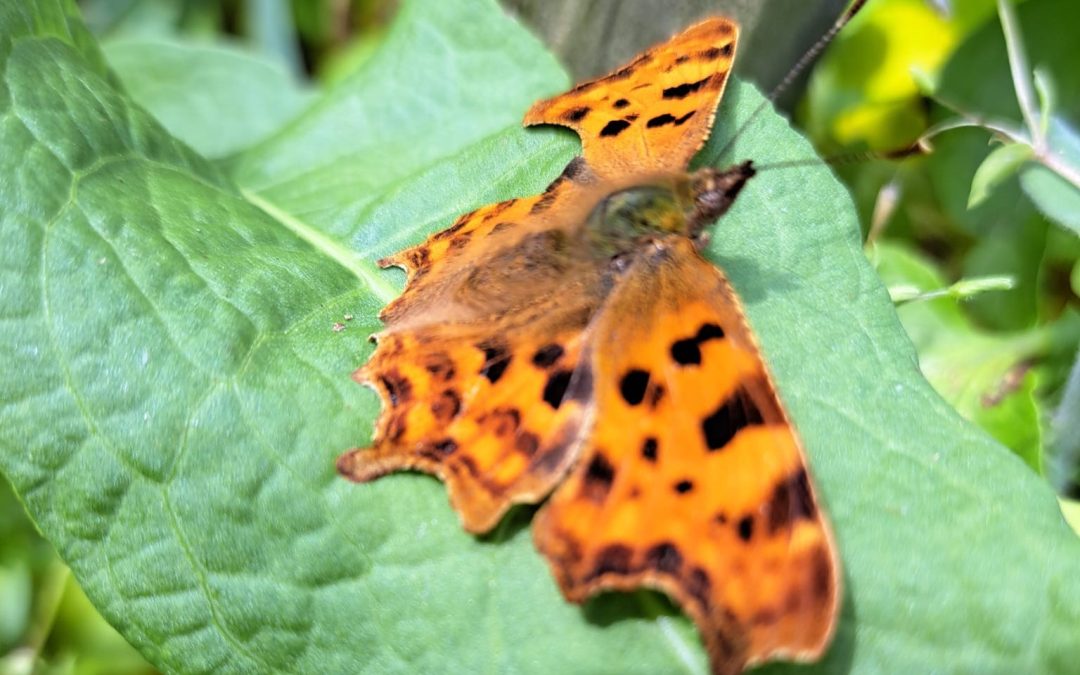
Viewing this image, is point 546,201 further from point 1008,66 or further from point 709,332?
point 1008,66

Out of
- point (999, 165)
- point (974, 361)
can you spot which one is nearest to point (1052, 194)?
point (999, 165)

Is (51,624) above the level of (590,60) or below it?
below

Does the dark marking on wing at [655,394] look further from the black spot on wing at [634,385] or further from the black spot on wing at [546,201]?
the black spot on wing at [546,201]

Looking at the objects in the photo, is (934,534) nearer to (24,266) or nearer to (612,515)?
(612,515)

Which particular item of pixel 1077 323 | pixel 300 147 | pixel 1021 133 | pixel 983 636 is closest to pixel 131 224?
pixel 300 147

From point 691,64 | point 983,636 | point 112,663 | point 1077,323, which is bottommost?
point 112,663

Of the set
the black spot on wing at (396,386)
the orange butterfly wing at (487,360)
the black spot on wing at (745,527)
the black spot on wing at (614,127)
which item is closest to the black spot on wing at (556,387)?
the orange butterfly wing at (487,360)
